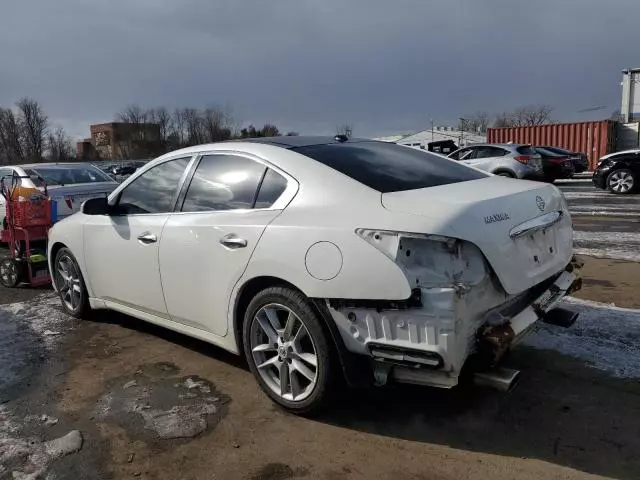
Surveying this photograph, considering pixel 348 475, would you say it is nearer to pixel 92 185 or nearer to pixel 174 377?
pixel 174 377

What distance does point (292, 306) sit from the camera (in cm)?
304

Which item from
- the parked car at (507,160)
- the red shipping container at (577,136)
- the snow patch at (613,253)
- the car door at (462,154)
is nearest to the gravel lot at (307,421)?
the snow patch at (613,253)

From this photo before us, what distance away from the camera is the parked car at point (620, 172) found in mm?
14492

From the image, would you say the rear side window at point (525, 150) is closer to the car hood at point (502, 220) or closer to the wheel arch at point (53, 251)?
the car hood at point (502, 220)

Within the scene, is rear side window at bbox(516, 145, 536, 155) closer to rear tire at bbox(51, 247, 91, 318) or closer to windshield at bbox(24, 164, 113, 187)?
windshield at bbox(24, 164, 113, 187)

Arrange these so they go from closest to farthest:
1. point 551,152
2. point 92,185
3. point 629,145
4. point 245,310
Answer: point 245,310 < point 92,185 < point 551,152 < point 629,145

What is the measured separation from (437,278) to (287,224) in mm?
940

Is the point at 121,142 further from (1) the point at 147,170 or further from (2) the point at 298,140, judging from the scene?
(2) the point at 298,140

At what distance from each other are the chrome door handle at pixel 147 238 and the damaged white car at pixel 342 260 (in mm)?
10

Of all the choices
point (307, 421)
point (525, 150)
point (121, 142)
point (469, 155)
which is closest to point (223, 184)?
point (307, 421)

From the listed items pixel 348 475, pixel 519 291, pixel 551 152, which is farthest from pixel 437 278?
pixel 551 152

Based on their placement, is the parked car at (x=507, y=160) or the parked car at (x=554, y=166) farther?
the parked car at (x=554, y=166)

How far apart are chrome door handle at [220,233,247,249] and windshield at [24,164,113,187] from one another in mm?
6468

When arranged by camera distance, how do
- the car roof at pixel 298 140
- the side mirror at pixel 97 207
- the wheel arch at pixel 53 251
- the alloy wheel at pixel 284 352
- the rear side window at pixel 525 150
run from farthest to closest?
the rear side window at pixel 525 150 → the wheel arch at pixel 53 251 → the side mirror at pixel 97 207 → the car roof at pixel 298 140 → the alloy wheel at pixel 284 352
